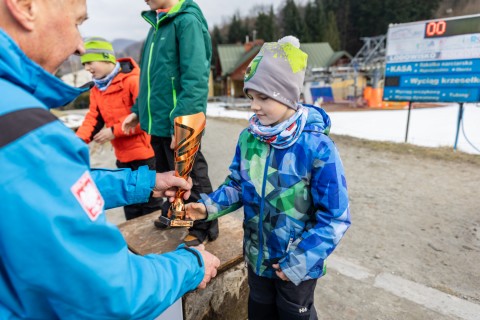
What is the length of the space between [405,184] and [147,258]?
5.30m

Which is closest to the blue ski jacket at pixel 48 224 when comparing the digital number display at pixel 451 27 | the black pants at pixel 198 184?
the black pants at pixel 198 184

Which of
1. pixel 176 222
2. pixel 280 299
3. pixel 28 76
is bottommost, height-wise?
pixel 280 299

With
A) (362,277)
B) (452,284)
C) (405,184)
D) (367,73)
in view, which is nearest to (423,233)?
(452,284)

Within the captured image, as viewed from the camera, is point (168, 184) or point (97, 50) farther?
point (97, 50)

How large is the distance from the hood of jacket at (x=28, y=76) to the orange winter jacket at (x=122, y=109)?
235cm

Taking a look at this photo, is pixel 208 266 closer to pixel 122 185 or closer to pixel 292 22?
pixel 122 185

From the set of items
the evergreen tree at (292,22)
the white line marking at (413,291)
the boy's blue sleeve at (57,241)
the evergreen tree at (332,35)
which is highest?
the evergreen tree at (292,22)

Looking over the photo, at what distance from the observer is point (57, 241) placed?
80 cm

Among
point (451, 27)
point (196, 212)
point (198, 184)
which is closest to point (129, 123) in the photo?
point (198, 184)

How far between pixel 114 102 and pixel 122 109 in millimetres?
106

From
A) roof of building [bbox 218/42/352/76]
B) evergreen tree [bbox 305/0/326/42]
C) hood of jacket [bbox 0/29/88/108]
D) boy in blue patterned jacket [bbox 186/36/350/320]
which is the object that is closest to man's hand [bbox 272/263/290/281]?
boy in blue patterned jacket [bbox 186/36/350/320]

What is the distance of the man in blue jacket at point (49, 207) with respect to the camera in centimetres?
76

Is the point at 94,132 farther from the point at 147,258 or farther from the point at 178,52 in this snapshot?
the point at 147,258

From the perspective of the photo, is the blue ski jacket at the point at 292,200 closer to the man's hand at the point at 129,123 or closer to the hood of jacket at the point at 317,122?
the hood of jacket at the point at 317,122
